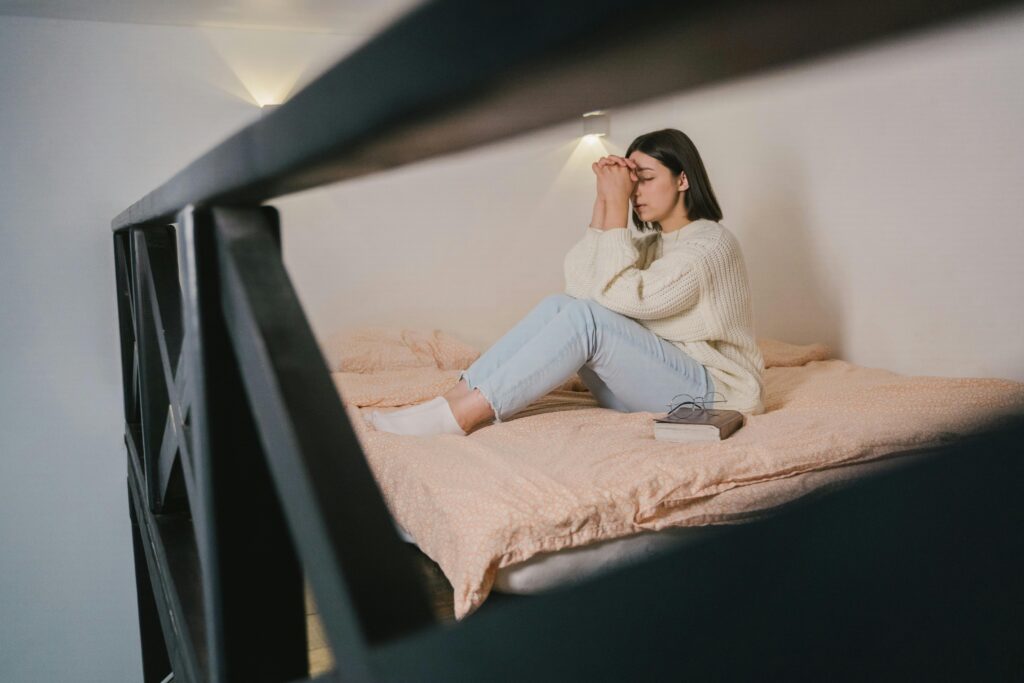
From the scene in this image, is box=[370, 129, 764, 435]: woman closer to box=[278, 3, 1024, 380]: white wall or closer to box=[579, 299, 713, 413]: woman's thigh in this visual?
box=[579, 299, 713, 413]: woman's thigh

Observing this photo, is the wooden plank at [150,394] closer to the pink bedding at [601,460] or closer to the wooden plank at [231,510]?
the pink bedding at [601,460]

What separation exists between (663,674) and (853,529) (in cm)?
7

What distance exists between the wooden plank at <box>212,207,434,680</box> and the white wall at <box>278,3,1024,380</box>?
42.8 inches

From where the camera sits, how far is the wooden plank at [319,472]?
0.94 ft

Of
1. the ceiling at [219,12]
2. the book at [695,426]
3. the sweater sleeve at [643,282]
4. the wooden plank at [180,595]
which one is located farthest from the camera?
the ceiling at [219,12]

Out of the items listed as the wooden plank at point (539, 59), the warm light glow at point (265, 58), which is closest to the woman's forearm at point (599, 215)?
the warm light glow at point (265, 58)

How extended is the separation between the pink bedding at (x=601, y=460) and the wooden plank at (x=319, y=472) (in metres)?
0.72

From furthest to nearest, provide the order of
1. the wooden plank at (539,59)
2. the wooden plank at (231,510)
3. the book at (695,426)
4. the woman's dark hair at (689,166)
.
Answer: the woman's dark hair at (689,166), the book at (695,426), the wooden plank at (231,510), the wooden plank at (539,59)

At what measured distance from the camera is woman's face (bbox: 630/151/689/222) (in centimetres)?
224

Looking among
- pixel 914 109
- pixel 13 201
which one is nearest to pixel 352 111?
pixel 914 109

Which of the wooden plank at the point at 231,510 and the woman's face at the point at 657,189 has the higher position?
the woman's face at the point at 657,189

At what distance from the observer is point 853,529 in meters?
0.24

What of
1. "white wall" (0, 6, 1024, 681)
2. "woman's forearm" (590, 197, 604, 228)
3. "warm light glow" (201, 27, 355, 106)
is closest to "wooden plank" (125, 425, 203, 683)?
"woman's forearm" (590, 197, 604, 228)

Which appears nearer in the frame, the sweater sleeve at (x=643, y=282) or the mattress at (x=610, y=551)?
the mattress at (x=610, y=551)
